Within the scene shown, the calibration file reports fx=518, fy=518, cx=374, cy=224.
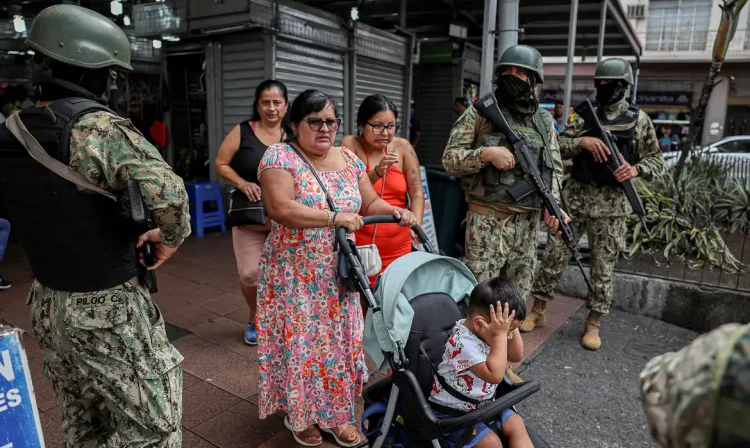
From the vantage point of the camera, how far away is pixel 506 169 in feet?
10.8

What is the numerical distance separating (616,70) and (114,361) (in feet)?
12.8

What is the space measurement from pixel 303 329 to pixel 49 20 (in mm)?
1610

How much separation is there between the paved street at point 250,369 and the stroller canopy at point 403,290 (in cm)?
92

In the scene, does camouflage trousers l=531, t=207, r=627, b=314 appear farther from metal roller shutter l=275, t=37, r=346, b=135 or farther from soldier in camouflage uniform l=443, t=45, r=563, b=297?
metal roller shutter l=275, t=37, r=346, b=135

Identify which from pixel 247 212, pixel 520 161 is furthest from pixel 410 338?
pixel 247 212

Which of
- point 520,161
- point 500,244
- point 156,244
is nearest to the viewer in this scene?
point 156,244

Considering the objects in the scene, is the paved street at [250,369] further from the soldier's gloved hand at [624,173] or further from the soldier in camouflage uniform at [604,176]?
the soldier's gloved hand at [624,173]

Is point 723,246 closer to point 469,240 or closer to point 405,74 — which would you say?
point 469,240

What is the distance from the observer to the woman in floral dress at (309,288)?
2453 mm

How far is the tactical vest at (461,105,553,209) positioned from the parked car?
4.32m

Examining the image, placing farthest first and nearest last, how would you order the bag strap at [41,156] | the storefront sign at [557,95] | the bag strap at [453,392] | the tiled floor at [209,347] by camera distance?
the storefront sign at [557,95], the tiled floor at [209,347], the bag strap at [453,392], the bag strap at [41,156]

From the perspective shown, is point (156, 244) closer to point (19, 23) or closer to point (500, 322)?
point (500, 322)

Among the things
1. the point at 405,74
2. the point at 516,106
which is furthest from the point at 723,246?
the point at 405,74

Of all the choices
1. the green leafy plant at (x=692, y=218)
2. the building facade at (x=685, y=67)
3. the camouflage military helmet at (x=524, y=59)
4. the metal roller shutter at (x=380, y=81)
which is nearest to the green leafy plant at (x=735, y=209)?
the green leafy plant at (x=692, y=218)
